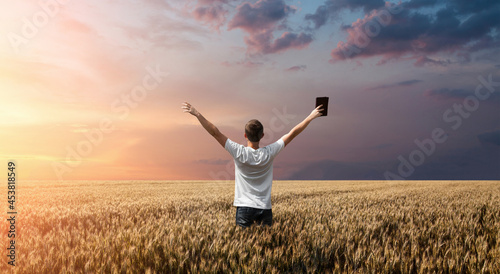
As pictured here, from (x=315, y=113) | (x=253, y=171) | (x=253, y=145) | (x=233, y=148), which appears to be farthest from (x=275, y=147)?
(x=315, y=113)

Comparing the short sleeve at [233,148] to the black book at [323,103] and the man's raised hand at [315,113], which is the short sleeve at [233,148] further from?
the black book at [323,103]

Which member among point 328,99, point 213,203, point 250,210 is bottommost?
point 213,203

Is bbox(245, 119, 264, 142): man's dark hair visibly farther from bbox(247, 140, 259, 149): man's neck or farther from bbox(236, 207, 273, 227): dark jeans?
bbox(236, 207, 273, 227): dark jeans

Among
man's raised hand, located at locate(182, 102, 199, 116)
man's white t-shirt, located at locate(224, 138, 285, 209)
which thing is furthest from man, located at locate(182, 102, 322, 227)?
man's raised hand, located at locate(182, 102, 199, 116)

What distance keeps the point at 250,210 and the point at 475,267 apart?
283 cm

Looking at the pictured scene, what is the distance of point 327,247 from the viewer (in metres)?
4.57

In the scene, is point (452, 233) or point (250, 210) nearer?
point (250, 210)

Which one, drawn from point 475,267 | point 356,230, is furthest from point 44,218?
point 475,267

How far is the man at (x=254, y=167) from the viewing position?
4.46 metres

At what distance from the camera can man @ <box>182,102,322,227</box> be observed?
4.46 m

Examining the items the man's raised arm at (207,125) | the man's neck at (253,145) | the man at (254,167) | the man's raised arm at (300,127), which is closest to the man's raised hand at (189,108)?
the man's raised arm at (207,125)

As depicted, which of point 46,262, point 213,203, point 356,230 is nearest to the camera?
point 46,262

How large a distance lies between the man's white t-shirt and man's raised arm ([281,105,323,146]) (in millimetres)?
98

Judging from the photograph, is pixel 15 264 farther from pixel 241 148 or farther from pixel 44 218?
pixel 44 218
